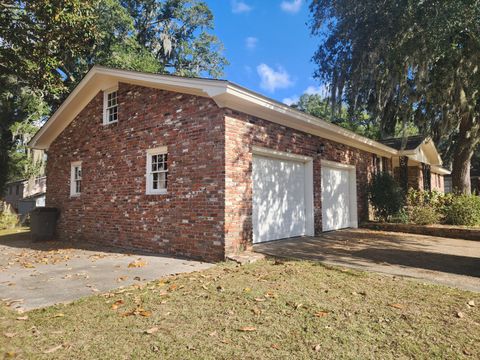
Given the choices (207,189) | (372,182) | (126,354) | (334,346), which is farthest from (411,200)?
(126,354)

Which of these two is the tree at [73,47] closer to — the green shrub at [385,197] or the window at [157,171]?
the window at [157,171]

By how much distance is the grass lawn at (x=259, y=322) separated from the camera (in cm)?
306

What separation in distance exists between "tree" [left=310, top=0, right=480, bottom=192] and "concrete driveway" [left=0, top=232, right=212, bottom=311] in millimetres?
7848

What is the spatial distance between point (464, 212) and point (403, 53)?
20.3 feet

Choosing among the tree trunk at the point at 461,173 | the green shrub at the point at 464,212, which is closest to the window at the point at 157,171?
the green shrub at the point at 464,212

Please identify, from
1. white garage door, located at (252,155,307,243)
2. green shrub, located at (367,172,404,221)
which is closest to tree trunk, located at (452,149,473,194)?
green shrub, located at (367,172,404,221)

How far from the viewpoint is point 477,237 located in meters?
9.51

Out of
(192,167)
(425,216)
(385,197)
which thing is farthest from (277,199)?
(425,216)

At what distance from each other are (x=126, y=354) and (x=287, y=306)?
1.99m

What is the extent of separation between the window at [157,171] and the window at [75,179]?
4129 mm

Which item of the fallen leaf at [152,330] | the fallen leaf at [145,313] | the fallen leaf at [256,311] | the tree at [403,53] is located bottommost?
the fallen leaf at [152,330]

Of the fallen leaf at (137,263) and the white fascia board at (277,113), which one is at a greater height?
the white fascia board at (277,113)

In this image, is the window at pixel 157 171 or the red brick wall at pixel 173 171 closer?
the red brick wall at pixel 173 171

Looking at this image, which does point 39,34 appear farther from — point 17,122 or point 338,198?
point 17,122
